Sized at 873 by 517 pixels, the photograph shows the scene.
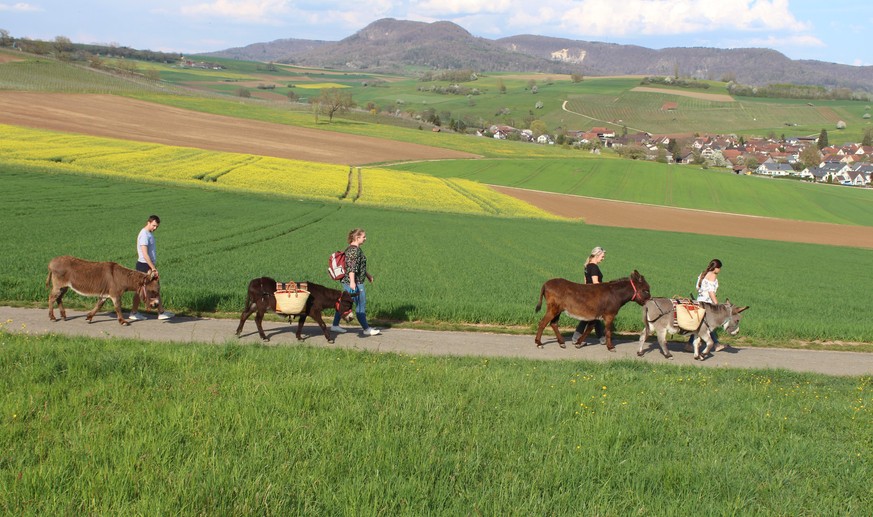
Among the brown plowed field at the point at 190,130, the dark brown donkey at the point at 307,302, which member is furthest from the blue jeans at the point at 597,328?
the brown plowed field at the point at 190,130

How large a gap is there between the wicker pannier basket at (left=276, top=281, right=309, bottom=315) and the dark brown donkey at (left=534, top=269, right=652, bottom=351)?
16.9 ft

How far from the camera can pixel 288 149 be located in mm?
76375

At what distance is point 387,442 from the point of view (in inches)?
234

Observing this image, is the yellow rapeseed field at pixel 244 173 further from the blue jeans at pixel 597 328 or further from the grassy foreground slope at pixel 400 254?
the blue jeans at pixel 597 328

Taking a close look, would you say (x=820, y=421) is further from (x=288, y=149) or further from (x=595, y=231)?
(x=288, y=149)

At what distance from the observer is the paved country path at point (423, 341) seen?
12461 mm

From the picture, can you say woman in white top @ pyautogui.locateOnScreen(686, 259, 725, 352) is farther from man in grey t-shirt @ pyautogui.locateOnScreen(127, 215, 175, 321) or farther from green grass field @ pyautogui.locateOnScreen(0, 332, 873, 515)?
man in grey t-shirt @ pyautogui.locateOnScreen(127, 215, 175, 321)

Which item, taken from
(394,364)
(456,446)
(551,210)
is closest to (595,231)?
(551,210)

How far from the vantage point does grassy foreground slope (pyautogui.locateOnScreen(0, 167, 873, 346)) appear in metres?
16.3

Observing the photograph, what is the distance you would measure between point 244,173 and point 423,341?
4249 centimetres

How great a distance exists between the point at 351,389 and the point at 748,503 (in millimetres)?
4402

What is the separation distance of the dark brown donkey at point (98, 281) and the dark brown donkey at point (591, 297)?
28.1ft

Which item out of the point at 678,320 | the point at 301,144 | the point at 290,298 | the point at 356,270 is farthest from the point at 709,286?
the point at 301,144

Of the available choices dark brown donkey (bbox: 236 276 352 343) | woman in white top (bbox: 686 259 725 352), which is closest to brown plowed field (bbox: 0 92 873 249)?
woman in white top (bbox: 686 259 725 352)
